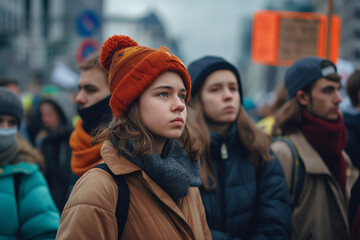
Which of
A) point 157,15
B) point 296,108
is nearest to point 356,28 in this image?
point 296,108

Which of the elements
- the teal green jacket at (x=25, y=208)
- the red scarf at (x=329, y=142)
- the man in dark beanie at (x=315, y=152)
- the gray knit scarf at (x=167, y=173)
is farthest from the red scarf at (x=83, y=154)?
the red scarf at (x=329, y=142)

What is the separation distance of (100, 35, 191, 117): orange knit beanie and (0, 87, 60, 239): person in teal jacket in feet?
3.74

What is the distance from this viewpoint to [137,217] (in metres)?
A: 1.76

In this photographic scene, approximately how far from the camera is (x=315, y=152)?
317 cm

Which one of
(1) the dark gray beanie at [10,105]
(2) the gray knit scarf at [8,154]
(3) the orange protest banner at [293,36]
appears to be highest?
(3) the orange protest banner at [293,36]

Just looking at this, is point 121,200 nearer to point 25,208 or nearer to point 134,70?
point 134,70

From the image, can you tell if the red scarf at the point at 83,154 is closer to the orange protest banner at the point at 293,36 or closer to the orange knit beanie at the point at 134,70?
the orange knit beanie at the point at 134,70

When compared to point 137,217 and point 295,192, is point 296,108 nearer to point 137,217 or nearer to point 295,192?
point 295,192

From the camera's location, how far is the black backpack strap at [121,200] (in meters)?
1.71

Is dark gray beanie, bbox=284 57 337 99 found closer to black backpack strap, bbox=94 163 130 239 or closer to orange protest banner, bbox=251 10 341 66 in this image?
black backpack strap, bbox=94 163 130 239

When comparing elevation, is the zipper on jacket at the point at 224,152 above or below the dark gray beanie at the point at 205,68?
below

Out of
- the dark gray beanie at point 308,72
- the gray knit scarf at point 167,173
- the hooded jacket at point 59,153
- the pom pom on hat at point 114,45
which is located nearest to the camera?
the gray knit scarf at point 167,173

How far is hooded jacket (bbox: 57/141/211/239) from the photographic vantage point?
1597 mm

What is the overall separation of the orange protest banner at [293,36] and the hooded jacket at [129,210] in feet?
16.2
